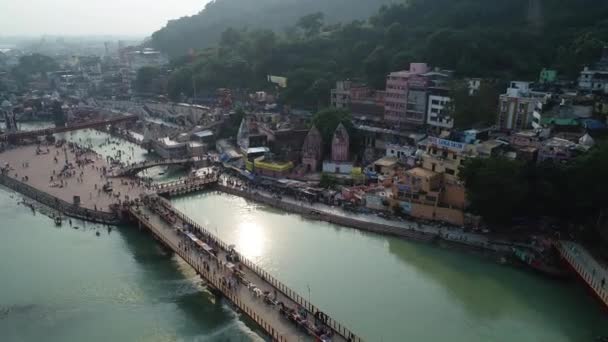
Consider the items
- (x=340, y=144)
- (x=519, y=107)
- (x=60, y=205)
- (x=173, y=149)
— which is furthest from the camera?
(x=173, y=149)

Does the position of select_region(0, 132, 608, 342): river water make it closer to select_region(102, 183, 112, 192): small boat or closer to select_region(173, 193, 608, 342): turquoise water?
select_region(173, 193, 608, 342): turquoise water

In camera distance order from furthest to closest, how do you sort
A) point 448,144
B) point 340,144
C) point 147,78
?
point 147,78 → point 340,144 → point 448,144

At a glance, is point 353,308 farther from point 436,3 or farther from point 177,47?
point 177,47

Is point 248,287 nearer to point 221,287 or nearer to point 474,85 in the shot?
point 221,287

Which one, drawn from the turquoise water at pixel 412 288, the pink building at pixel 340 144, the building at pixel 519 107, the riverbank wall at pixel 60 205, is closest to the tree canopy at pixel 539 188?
the turquoise water at pixel 412 288

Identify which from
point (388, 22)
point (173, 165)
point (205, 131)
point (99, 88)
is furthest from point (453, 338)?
point (99, 88)

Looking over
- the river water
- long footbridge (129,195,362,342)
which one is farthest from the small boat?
long footbridge (129,195,362,342)

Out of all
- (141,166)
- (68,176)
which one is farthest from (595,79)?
(68,176)
